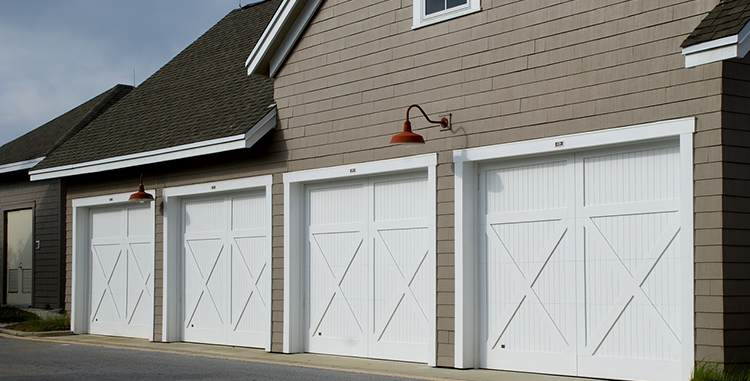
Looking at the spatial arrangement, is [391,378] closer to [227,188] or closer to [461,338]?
[461,338]

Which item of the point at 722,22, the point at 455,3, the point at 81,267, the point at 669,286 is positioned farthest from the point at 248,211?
the point at 722,22

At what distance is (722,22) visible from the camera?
8500 mm

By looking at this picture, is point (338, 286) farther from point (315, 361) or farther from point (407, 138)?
point (407, 138)

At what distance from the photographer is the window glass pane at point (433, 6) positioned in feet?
38.7

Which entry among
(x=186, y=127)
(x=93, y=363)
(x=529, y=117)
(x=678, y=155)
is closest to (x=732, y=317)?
(x=678, y=155)

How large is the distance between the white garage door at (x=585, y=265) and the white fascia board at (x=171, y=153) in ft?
13.1

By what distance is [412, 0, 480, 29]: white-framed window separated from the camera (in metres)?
11.4

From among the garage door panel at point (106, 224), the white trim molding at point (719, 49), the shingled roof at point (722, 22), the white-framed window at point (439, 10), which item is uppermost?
the white-framed window at point (439, 10)

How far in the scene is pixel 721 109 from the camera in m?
8.70

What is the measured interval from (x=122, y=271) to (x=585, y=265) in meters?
10.3

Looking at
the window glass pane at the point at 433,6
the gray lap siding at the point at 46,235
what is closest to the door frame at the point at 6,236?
the gray lap siding at the point at 46,235

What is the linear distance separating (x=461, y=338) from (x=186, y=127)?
6.93m

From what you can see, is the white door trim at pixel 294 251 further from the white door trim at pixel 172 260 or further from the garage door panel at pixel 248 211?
the white door trim at pixel 172 260

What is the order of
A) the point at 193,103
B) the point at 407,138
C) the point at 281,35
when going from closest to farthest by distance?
1. the point at 407,138
2. the point at 281,35
3. the point at 193,103
